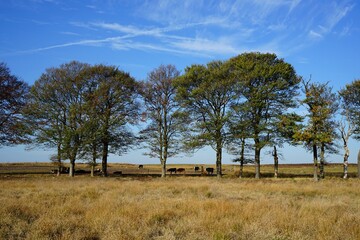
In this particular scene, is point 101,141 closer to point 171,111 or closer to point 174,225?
point 171,111

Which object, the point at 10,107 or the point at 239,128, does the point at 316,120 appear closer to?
the point at 239,128

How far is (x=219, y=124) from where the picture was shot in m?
34.0

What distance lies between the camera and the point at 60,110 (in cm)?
3409

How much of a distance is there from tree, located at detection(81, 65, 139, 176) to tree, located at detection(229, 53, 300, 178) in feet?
42.2

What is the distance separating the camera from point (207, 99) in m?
35.1

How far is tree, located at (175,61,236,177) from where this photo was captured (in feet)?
112

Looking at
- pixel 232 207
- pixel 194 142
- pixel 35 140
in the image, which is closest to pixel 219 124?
pixel 194 142

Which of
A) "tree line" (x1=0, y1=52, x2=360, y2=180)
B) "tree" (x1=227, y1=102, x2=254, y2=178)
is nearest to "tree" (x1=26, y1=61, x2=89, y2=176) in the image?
"tree line" (x1=0, y1=52, x2=360, y2=180)

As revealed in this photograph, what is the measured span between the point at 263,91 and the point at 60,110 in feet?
74.2

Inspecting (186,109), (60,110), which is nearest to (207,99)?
(186,109)

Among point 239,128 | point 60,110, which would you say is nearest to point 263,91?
point 239,128

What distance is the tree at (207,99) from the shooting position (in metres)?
34.1

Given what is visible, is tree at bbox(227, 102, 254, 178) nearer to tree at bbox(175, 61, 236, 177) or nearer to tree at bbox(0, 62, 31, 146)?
tree at bbox(175, 61, 236, 177)

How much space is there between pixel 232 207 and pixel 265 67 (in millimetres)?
25633
